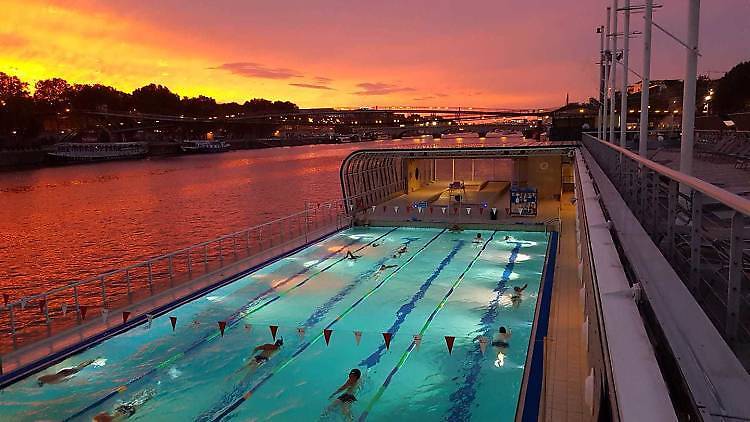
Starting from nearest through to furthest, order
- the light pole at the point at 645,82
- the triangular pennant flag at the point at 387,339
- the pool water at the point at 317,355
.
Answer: the pool water at the point at 317,355
the triangular pennant flag at the point at 387,339
the light pole at the point at 645,82

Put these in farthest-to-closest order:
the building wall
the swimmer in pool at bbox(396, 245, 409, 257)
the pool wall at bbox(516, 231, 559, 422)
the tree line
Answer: the tree line < the building wall < the swimmer in pool at bbox(396, 245, 409, 257) < the pool wall at bbox(516, 231, 559, 422)

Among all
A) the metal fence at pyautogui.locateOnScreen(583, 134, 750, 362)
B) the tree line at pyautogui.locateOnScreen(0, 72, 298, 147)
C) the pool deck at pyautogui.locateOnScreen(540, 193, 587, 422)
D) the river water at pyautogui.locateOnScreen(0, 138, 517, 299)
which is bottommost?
the river water at pyautogui.locateOnScreen(0, 138, 517, 299)

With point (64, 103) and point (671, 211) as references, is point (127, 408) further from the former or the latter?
point (64, 103)

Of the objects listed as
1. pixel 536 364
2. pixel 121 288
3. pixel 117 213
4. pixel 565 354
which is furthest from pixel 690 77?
pixel 117 213

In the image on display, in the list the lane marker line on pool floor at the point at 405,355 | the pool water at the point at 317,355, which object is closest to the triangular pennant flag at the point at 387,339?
the pool water at the point at 317,355

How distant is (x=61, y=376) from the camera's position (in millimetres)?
10398

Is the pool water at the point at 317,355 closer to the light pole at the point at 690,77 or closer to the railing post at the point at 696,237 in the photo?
the light pole at the point at 690,77

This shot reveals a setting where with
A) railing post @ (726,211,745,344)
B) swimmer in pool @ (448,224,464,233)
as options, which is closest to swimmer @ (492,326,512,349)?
railing post @ (726,211,745,344)

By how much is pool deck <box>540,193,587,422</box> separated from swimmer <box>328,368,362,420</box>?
3.32 meters

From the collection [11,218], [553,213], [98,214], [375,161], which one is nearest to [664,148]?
[553,213]

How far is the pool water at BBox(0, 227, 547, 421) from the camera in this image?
9.49 m

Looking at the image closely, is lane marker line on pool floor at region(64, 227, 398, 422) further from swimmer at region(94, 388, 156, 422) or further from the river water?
the river water

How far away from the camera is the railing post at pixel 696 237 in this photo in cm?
349

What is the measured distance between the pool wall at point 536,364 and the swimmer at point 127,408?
6.57 metres
